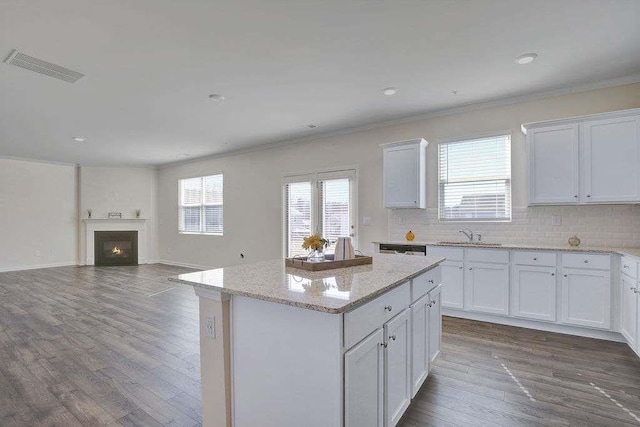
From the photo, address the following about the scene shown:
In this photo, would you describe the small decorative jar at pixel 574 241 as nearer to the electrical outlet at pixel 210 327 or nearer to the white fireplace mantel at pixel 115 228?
the electrical outlet at pixel 210 327

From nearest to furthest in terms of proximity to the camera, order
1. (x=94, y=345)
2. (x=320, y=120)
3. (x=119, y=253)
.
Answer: (x=94, y=345) < (x=320, y=120) < (x=119, y=253)

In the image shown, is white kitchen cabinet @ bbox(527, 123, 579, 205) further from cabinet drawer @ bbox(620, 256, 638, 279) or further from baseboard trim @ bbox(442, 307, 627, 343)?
baseboard trim @ bbox(442, 307, 627, 343)

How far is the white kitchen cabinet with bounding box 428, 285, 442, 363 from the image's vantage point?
2457 mm

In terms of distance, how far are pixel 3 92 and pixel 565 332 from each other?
22.6 feet

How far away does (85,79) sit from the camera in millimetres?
3504

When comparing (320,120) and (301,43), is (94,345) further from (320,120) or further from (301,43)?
(320,120)

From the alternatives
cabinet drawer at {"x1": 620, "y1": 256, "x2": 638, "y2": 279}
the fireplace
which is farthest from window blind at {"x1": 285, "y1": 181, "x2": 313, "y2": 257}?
the fireplace

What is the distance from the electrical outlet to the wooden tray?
70cm

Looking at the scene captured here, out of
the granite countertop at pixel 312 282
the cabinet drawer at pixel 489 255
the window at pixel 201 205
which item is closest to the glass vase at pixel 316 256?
the granite countertop at pixel 312 282

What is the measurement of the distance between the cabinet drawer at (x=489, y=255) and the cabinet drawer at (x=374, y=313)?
2277 mm

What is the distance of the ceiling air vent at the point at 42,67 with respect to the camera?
3.00 meters

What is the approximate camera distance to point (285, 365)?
1.50m

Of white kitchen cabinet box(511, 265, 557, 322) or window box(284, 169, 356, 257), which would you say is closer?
white kitchen cabinet box(511, 265, 557, 322)

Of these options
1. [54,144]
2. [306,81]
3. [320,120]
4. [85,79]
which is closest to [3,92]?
[85,79]
